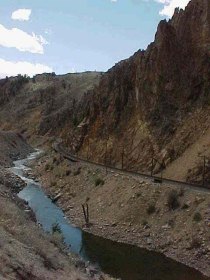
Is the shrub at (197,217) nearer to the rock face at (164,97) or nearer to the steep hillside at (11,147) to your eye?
the rock face at (164,97)

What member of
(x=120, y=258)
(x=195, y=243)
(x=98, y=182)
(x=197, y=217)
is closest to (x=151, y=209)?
(x=197, y=217)

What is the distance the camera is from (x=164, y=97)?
6047 cm

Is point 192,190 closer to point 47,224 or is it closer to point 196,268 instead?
point 196,268

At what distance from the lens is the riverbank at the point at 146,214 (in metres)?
36.2

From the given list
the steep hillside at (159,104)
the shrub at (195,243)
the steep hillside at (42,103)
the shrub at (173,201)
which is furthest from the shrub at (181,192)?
the steep hillside at (42,103)

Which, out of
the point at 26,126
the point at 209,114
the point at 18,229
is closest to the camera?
the point at 18,229

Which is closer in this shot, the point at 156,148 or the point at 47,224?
the point at 47,224

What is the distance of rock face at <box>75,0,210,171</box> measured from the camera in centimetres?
5588

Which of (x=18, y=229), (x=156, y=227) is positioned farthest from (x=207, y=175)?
(x=18, y=229)

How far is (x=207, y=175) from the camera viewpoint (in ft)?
152

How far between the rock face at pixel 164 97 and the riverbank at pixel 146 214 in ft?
24.1

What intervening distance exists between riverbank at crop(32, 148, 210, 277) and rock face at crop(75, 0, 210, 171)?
7343mm

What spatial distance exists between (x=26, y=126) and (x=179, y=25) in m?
92.1

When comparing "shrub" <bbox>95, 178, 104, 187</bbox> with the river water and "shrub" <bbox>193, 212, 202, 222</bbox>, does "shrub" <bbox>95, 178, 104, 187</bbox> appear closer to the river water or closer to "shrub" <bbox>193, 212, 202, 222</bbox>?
the river water
